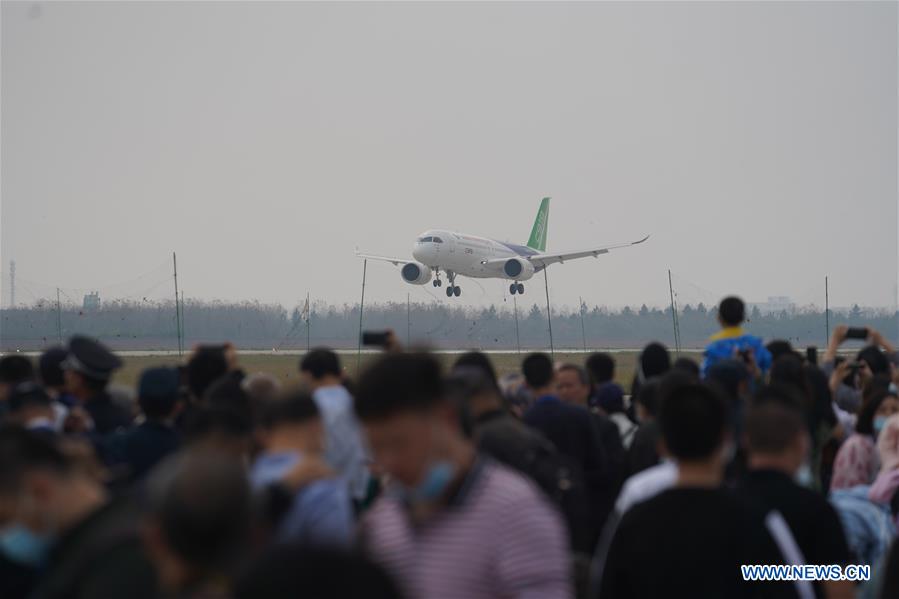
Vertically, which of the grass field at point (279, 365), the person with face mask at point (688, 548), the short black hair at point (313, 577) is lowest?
Result: the grass field at point (279, 365)

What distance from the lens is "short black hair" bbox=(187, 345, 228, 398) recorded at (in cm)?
806

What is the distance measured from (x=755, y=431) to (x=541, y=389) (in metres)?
3.41

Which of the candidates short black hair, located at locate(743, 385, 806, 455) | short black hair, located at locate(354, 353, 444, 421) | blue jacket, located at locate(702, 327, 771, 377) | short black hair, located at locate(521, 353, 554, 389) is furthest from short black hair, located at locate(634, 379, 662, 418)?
short black hair, located at locate(354, 353, 444, 421)

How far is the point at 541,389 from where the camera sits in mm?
8477

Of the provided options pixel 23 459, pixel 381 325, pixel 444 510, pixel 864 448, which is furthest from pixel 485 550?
pixel 381 325

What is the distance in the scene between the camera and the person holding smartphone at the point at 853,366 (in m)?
10.5

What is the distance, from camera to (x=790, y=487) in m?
4.99

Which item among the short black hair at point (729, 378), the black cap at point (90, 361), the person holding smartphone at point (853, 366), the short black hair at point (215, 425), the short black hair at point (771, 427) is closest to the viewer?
the short black hair at point (771, 427)

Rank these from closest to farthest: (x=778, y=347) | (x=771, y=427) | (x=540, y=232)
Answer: (x=771, y=427)
(x=778, y=347)
(x=540, y=232)

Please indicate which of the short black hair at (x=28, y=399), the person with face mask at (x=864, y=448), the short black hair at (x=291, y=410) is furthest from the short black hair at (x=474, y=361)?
the short black hair at (x=291, y=410)

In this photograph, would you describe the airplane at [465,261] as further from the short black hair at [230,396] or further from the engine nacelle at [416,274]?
the short black hair at [230,396]

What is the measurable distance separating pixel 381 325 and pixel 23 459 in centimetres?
3739

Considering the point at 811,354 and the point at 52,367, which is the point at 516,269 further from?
the point at 52,367

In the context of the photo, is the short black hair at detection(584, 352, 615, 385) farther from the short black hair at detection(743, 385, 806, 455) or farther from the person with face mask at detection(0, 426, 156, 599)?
the person with face mask at detection(0, 426, 156, 599)
